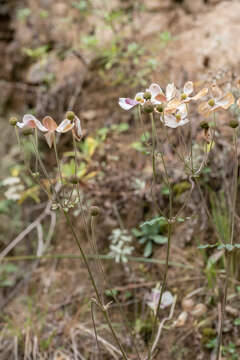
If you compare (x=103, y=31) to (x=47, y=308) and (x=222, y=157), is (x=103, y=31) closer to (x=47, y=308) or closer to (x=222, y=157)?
(x=222, y=157)

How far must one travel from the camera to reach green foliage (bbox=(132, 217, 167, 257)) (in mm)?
2198

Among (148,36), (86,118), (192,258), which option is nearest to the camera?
(192,258)

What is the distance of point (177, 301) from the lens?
6.47 feet

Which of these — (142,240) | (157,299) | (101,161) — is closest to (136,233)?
(142,240)

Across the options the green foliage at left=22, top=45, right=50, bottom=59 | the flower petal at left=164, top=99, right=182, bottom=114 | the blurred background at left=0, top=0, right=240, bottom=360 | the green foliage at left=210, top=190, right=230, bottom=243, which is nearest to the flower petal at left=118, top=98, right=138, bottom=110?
the flower petal at left=164, top=99, right=182, bottom=114

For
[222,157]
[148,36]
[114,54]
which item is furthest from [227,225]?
[148,36]

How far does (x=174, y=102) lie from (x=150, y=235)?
120 centimetres

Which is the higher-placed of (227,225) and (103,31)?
(103,31)

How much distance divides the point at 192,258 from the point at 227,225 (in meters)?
0.28

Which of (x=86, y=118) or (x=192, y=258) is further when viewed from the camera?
(x=86, y=118)

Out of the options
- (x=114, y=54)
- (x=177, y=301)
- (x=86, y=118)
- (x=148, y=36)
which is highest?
(x=148, y=36)

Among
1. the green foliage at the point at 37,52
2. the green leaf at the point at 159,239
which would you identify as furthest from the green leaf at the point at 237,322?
the green foliage at the point at 37,52

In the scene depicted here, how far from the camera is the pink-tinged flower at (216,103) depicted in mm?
1169

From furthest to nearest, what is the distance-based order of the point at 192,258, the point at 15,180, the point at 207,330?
the point at 15,180 → the point at 192,258 → the point at 207,330
